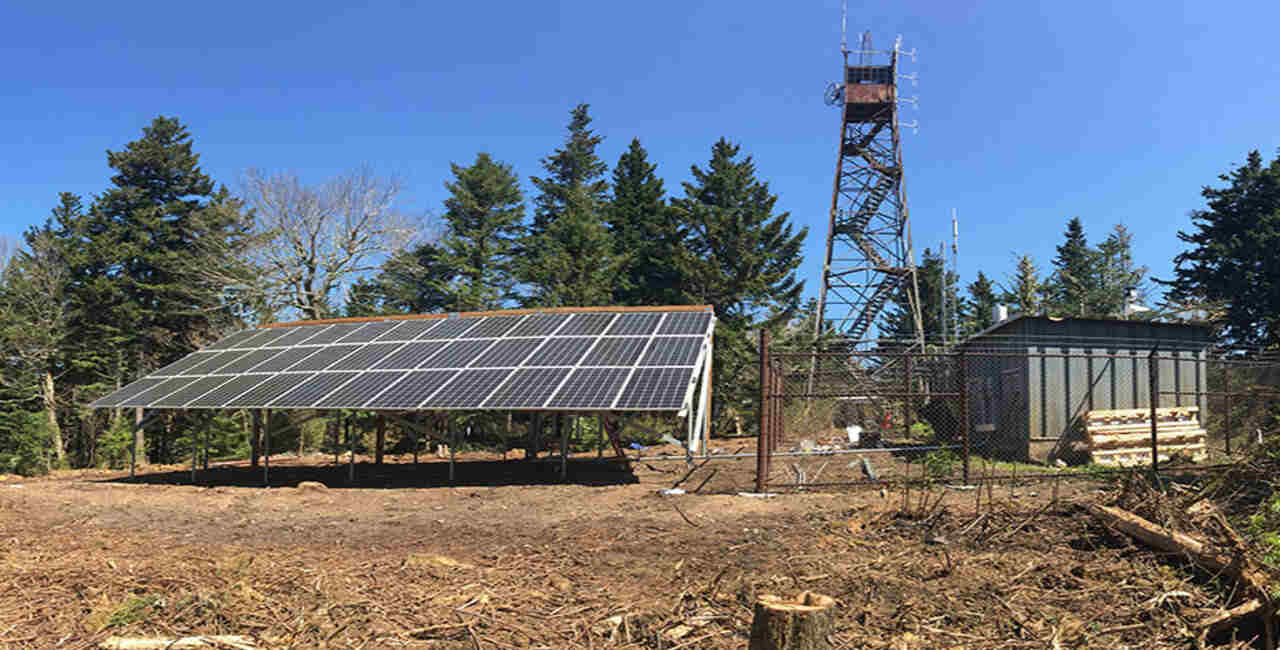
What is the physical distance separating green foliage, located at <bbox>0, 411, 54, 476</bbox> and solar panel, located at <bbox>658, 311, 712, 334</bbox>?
22.5 meters

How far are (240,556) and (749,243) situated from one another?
97.0ft

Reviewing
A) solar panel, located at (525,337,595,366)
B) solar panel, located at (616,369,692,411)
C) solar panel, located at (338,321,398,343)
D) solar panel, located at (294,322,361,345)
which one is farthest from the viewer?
solar panel, located at (294,322,361,345)

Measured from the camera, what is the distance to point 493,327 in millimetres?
18781

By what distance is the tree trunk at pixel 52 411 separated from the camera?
90.8 ft

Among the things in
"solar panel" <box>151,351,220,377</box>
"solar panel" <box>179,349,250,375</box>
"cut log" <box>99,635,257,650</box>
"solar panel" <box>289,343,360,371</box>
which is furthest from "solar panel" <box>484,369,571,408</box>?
"solar panel" <box>151,351,220,377</box>

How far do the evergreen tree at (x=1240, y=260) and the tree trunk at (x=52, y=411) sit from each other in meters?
45.6

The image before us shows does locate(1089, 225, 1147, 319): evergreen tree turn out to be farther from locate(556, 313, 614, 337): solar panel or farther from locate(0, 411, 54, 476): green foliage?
locate(0, 411, 54, 476): green foliage

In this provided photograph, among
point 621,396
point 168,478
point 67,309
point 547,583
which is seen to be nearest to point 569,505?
point 621,396

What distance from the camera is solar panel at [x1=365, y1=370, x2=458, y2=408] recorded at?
45.3 ft

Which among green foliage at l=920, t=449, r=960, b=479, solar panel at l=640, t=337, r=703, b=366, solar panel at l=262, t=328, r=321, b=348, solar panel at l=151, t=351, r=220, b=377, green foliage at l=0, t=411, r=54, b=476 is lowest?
green foliage at l=0, t=411, r=54, b=476

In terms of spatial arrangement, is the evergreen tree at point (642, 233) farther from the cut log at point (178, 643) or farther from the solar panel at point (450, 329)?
the cut log at point (178, 643)

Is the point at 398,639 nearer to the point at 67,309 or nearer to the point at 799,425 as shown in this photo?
the point at 799,425

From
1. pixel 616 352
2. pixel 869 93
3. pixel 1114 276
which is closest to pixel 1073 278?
pixel 1114 276

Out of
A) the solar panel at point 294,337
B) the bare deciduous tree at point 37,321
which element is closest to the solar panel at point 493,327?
the solar panel at point 294,337
